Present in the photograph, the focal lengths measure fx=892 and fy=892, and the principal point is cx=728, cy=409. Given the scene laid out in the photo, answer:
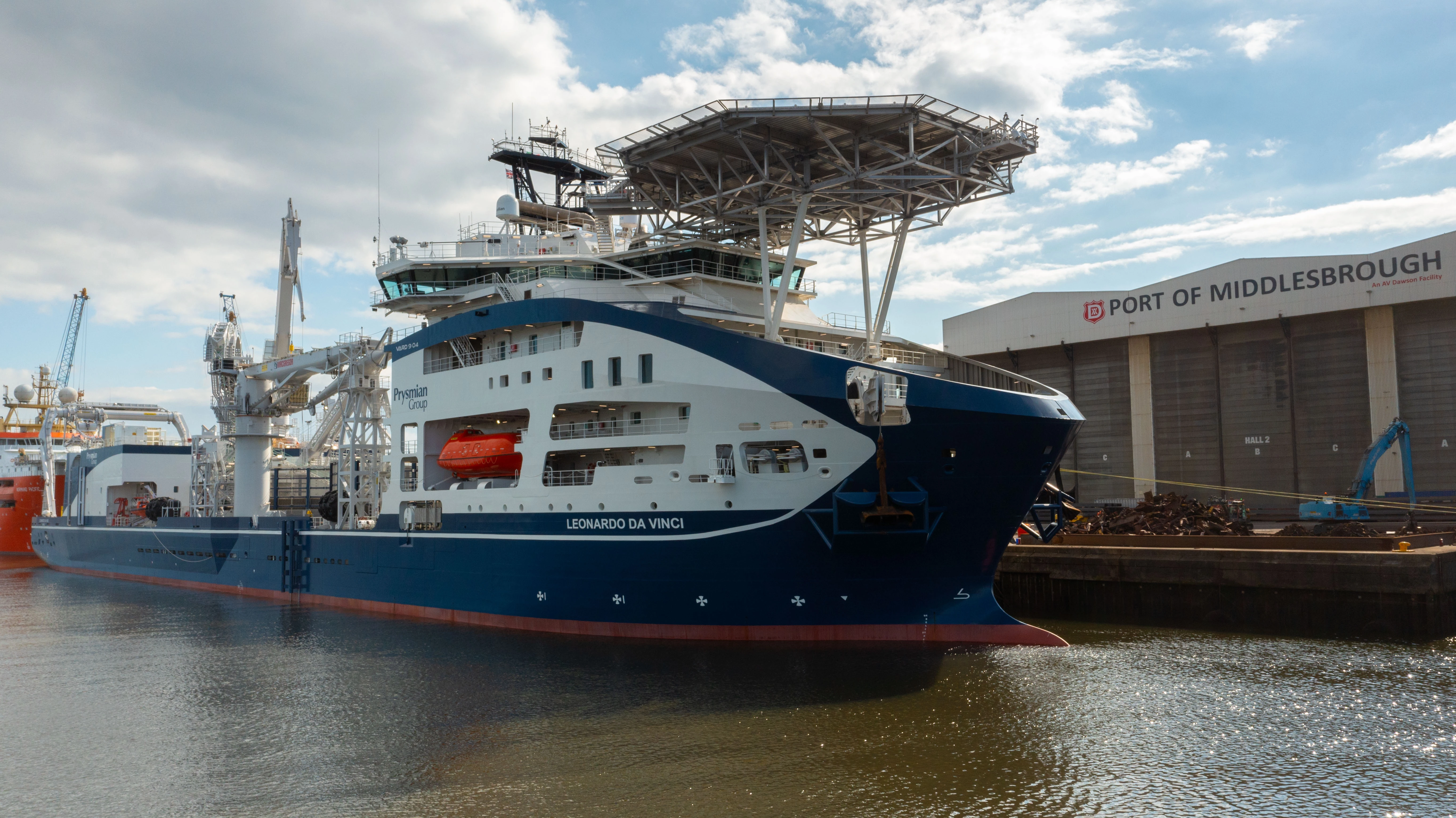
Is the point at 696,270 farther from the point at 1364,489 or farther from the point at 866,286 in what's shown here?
the point at 1364,489

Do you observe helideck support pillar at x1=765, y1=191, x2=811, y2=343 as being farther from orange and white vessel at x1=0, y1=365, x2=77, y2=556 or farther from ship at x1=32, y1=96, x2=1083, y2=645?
orange and white vessel at x1=0, y1=365, x2=77, y2=556

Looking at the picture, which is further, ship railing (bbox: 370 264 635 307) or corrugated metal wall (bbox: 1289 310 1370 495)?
corrugated metal wall (bbox: 1289 310 1370 495)

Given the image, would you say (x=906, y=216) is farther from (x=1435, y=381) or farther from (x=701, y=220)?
(x=1435, y=381)

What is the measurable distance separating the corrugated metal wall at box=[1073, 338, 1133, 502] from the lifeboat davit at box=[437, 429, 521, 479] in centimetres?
2903

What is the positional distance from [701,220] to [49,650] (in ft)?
61.7

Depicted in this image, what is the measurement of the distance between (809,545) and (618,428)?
5.31m

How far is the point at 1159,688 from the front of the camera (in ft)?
49.7

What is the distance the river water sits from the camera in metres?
10.8

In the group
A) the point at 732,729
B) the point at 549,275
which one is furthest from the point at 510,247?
the point at 732,729

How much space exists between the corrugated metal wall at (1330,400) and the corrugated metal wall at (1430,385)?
4.12 feet

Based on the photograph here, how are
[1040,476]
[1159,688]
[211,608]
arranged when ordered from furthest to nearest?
[211,608] → [1040,476] → [1159,688]

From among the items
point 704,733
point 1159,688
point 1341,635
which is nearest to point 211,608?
Result: point 704,733

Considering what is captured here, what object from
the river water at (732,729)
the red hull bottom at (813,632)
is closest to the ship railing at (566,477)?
the red hull bottom at (813,632)

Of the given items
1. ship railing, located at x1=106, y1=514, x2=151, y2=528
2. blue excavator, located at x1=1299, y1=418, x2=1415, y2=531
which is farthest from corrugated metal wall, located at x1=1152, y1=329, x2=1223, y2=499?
ship railing, located at x1=106, y1=514, x2=151, y2=528
